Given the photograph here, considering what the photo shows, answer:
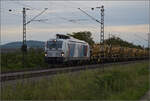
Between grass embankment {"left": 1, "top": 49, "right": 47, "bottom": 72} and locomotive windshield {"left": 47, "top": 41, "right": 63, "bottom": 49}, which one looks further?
grass embankment {"left": 1, "top": 49, "right": 47, "bottom": 72}

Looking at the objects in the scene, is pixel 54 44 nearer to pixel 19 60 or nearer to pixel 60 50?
pixel 60 50

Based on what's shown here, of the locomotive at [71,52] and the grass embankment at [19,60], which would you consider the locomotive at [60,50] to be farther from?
the grass embankment at [19,60]

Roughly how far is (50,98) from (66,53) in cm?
2080

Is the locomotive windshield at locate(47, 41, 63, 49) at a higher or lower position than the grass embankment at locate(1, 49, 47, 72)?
higher

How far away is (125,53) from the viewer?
59.6m

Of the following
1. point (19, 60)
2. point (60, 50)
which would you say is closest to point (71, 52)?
point (60, 50)

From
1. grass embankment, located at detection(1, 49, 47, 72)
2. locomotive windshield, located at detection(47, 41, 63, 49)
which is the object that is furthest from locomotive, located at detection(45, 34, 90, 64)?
grass embankment, located at detection(1, 49, 47, 72)

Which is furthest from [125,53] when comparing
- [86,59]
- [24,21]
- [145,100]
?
[145,100]

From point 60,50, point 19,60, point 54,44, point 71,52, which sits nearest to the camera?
point 60,50

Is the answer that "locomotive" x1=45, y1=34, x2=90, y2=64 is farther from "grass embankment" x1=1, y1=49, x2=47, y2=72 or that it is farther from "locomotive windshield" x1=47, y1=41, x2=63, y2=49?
"grass embankment" x1=1, y1=49, x2=47, y2=72

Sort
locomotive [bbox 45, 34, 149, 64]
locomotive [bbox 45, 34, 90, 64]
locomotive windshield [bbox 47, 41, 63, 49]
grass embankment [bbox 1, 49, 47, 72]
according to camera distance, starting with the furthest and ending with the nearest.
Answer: grass embankment [bbox 1, 49, 47, 72] < locomotive windshield [bbox 47, 41, 63, 49] < locomotive [bbox 45, 34, 149, 64] < locomotive [bbox 45, 34, 90, 64]

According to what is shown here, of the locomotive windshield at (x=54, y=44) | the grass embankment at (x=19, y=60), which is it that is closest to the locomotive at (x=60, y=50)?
the locomotive windshield at (x=54, y=44)

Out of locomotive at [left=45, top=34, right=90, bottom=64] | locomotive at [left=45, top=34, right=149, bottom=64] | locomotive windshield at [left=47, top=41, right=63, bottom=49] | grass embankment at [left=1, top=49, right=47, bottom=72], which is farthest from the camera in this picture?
grass embankment at [left=1, top=49, right=47, bottom=72]

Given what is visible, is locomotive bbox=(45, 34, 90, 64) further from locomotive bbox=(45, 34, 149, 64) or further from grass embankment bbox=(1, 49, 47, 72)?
grass embankment bbox=(1, 49, 47, 72)
